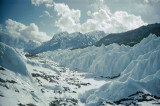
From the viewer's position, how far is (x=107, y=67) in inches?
3622

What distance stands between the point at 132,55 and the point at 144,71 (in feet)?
113

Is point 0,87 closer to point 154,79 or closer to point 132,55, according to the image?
point 154,79

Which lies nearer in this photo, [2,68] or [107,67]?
[2,68]

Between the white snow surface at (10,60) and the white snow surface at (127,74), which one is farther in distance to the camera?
the white snow surface at (127,74)

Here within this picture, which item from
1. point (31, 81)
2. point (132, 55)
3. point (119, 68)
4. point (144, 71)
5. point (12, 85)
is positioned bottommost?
point (12, 85)

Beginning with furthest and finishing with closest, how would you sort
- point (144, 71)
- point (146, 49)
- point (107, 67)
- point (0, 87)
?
point (107, 67) < point (146, 49) < point (144, 71) < point (0, 87)

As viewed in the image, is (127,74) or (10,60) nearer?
(10,60)

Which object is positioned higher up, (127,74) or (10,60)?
(127,74)

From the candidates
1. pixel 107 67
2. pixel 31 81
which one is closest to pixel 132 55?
pixel 107 67

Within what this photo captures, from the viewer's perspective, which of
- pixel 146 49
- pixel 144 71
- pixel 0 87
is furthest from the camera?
pixel 146 49

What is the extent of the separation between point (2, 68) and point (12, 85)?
4642 millimetres

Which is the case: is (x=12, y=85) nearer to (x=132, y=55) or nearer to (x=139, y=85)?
(x=139, y=85)

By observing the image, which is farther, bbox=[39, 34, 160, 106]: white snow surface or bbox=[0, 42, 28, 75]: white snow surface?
bbox=[39, 34, 160, 106]: white snow surface

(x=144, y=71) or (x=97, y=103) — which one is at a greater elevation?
(x=144, y=71)
